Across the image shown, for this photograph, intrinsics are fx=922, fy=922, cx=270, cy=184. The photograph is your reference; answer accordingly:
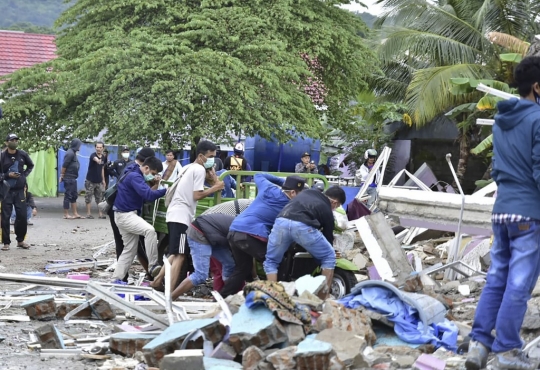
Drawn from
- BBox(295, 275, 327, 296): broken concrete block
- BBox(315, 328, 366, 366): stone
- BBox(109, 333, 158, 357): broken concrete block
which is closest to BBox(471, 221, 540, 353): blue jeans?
BBox(315, 328, 366, 366): stone

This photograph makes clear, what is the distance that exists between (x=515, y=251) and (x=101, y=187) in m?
17.9

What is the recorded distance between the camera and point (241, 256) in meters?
9.83

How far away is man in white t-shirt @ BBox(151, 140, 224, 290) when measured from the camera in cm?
1060

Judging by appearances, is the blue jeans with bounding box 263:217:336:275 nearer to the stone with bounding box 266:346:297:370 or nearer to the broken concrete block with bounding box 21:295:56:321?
the broken concrete block with bounding box 21:295:56:321

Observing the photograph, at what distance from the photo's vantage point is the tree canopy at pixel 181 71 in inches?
925

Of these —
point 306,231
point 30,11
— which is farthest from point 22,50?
point 30,11

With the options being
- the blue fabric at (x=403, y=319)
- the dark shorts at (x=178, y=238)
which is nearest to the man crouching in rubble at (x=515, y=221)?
the blue fabric at (x=403, y=319)

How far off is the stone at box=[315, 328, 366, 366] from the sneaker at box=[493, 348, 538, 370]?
992 millimetres

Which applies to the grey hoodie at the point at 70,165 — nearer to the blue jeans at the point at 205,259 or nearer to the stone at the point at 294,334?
the blue jeans at the point at 205,259

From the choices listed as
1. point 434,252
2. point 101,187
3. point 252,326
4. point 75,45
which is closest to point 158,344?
point 252,326

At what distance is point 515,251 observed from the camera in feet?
18.9

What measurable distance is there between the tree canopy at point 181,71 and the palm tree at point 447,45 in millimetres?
1729

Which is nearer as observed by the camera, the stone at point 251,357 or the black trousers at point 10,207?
the stone at point 251,357

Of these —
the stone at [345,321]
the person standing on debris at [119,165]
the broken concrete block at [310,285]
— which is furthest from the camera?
the person standing on debris at [119,165]
